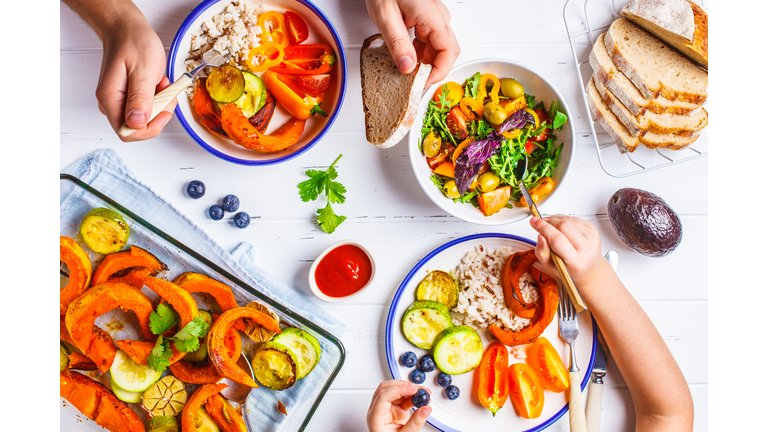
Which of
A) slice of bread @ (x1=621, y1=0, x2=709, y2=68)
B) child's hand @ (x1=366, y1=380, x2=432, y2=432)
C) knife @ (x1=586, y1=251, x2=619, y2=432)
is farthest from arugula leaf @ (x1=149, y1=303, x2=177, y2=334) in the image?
slice of bread @ (x1=621, y1=0, x2=709, y2=68)

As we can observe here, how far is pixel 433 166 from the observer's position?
1.75 metres

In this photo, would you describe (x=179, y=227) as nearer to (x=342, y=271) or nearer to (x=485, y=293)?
(x=342, y=271)

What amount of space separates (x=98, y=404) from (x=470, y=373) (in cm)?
145

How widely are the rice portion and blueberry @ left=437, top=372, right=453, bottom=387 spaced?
0.21 metres

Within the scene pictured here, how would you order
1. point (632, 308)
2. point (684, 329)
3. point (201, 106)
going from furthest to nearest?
point (684, 329), point (632, 308), point (201, 106)

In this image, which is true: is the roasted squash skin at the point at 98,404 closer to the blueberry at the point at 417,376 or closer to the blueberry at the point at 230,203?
the blueberry at the point at 230,203

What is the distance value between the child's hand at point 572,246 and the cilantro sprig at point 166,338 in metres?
1.26

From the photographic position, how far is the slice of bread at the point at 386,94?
1.56m

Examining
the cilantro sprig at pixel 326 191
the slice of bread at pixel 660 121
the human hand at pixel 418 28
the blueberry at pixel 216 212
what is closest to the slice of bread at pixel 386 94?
the human hand at pixel 418 28

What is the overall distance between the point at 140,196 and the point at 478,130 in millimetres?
1395

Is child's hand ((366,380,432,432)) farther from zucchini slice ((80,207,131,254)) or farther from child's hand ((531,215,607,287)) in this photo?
zucchini slice ((80,207,131,254))

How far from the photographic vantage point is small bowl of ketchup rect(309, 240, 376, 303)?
1.77 metres

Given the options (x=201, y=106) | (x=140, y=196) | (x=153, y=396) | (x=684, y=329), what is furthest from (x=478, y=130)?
(x=153, y=396)

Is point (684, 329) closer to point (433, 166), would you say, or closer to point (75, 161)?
point (433, 166)
